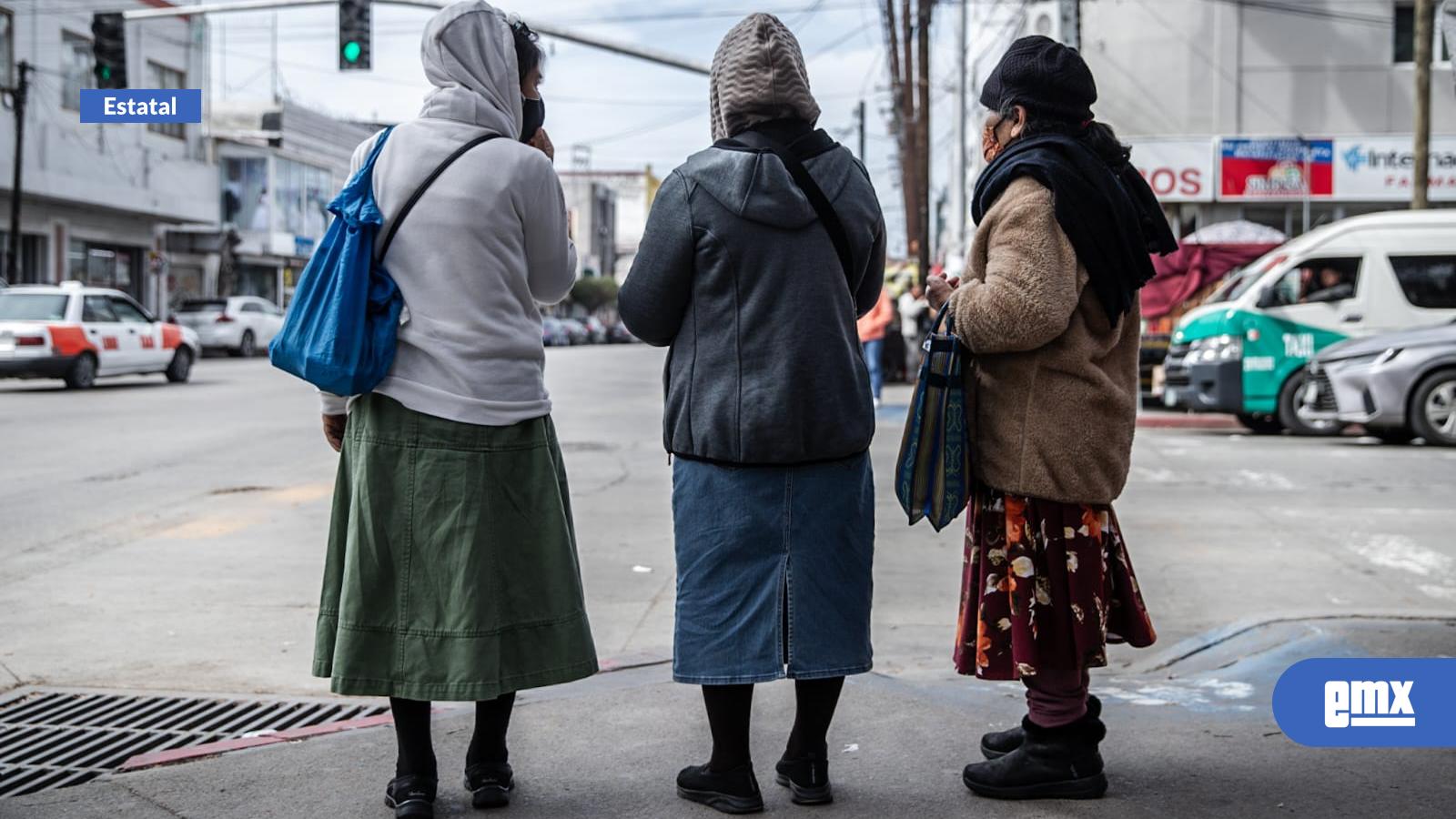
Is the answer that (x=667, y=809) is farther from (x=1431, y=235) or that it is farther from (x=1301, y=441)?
(x=1431, y=235)

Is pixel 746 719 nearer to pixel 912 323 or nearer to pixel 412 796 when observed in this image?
pixel 412 796

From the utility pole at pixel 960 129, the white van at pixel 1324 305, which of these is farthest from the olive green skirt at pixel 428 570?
the utility pole at pixel 960 129

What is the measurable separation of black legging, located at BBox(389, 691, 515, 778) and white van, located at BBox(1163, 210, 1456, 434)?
43.8 ft

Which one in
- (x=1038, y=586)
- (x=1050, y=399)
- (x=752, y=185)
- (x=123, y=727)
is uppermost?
(x=752, y=185)

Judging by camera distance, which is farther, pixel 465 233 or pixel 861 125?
pixel 861 125

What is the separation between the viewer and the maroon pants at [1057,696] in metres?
3.62

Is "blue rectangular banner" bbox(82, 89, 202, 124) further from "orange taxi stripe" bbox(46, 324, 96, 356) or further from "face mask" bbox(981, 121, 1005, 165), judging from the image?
"orange taxi stripe" bbox(46, 324, 96, 356)

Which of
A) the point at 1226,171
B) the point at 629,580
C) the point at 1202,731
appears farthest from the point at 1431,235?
the point at 1202,731

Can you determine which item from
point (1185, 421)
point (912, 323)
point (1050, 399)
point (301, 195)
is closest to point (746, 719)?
point (1050, 399)

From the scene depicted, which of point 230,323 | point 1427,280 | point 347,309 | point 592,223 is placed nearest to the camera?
point 347,309

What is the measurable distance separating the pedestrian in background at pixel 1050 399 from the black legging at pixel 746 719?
0.38 meters

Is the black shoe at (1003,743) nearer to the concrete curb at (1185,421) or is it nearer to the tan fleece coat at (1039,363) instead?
the tan fleece coat at (1039,363)

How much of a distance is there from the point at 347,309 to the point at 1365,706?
2841mm

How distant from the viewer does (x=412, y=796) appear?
135 inches
